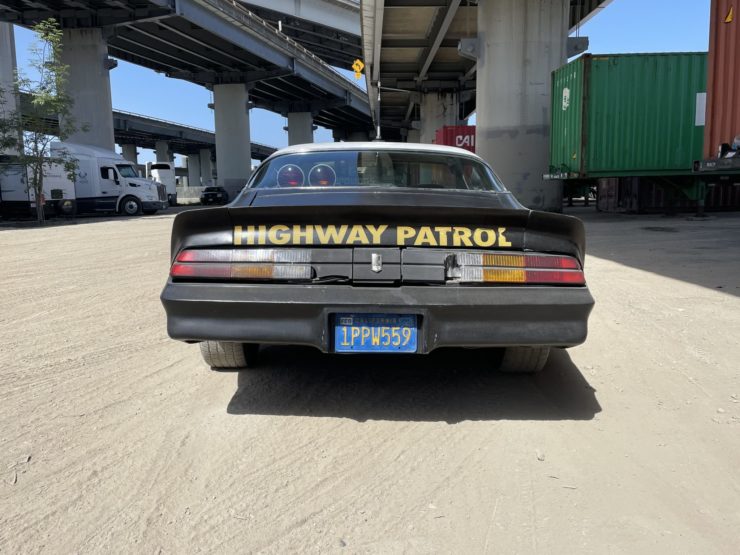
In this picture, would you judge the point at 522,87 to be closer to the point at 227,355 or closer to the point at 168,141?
the point at 227,355

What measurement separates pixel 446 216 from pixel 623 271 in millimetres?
5343

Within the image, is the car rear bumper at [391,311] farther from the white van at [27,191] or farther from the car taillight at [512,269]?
the white van at [27,191]

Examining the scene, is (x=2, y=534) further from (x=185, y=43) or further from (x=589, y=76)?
(x=185, y=43)

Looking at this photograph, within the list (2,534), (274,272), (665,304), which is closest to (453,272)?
(274,272)

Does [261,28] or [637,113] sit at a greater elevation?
[261,28]

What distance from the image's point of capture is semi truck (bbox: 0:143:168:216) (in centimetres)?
2122

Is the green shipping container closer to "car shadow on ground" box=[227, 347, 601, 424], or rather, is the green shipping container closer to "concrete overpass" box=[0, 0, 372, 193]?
"car shadow on ground" box=[227, 347, 601, 424]

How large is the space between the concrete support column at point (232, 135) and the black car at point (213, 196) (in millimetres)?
3261

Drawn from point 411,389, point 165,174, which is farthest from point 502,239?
point 165,174

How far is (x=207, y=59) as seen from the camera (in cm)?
4119

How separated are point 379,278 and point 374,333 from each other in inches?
10.2

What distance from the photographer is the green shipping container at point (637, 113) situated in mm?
13898

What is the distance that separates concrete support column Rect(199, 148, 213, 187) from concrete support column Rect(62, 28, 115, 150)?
64609 mm

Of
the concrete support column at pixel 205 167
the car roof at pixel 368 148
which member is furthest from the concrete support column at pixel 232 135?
the concrete support column at pixel 205 167
